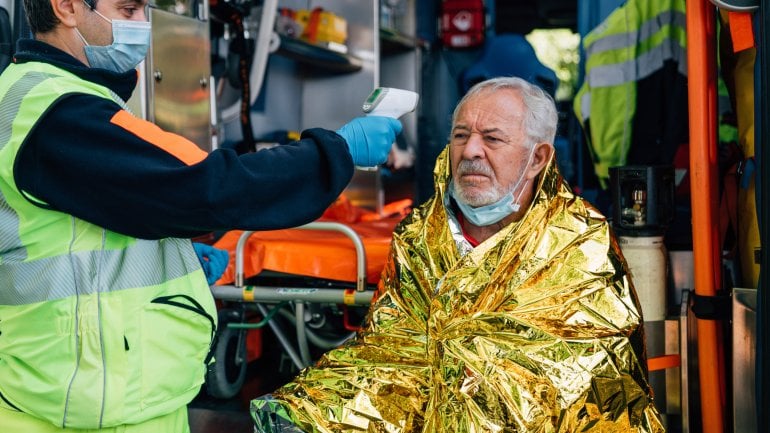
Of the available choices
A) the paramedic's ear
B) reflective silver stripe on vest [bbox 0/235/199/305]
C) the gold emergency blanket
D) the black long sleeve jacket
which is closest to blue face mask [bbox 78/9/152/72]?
the black long sleeve jacket

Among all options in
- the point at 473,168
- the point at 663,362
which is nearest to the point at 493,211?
the point at 473,168

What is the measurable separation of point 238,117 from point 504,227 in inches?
104

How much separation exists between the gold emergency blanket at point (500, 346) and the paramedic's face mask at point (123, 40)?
3.28 feet

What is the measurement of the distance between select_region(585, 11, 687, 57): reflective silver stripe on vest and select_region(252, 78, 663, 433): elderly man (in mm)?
754

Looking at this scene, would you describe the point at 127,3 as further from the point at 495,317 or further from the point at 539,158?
the point at 539,158

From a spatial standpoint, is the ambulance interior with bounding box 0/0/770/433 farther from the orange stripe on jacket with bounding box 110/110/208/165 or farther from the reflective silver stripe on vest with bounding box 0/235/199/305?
the orange stripe on jacket with bounding box 110/110/208/165

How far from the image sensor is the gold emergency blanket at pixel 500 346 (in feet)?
7.05

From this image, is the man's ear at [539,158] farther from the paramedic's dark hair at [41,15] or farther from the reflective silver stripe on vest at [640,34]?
the paramedic's dark hair at [41,15]

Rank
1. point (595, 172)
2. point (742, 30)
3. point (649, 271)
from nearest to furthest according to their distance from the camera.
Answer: point (742, 30), point (649, 271), point (595, 172)

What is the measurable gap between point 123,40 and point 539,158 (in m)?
1.53

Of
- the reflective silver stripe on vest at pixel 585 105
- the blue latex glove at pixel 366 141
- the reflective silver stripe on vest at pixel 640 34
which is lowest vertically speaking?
the blue latex glove at pixel 366 141

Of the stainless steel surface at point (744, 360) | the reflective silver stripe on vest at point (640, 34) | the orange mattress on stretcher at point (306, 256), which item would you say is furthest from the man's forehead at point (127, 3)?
the reflective silver stripe on vest at point (640, 34)

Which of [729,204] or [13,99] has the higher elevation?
[13,99]

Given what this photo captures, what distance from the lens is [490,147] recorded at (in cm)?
272
